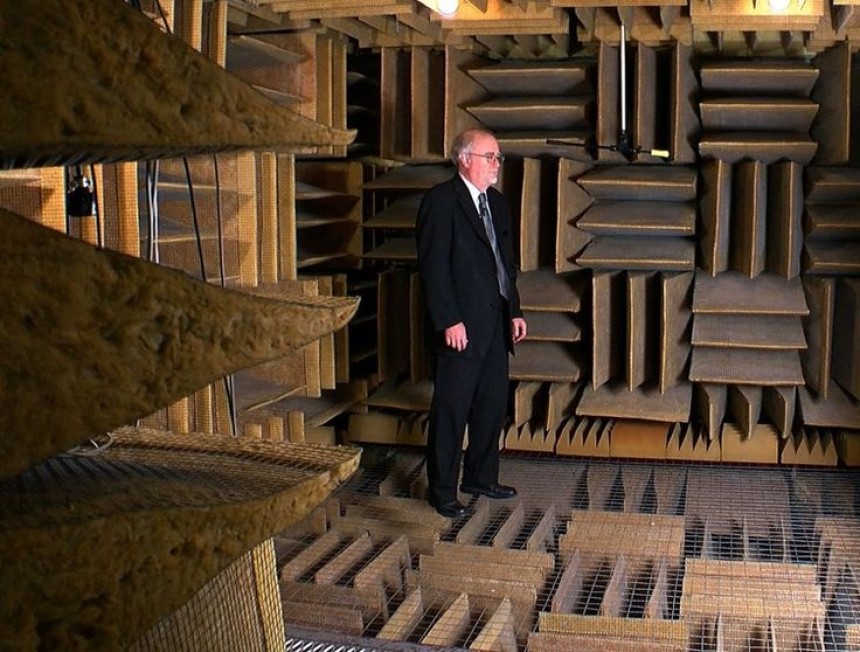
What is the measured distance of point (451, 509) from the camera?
4195 mm

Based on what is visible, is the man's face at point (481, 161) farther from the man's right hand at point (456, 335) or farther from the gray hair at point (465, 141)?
→ the man's right hand at point (456, 335)

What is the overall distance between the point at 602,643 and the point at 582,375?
7.77 ft

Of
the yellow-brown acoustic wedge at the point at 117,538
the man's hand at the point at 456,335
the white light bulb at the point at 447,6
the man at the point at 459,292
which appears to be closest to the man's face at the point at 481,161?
the man at the point at 459,292

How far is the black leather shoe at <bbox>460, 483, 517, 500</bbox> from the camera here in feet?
14.6

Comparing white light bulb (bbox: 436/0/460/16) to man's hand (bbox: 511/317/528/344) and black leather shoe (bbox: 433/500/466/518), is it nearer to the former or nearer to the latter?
man's hand (bbox: 511/317/528/344)

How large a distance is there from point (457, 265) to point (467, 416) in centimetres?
62

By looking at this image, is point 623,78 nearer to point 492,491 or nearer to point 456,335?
point 456,335

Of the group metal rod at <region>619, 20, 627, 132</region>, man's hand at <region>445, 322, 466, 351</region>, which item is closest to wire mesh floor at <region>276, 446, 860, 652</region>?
man's hand at <region>445, 322, 466, 351</region>

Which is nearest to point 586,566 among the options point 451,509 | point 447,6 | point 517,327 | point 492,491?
point 451,509

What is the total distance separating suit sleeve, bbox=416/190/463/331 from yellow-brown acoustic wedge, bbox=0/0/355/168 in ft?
11.1

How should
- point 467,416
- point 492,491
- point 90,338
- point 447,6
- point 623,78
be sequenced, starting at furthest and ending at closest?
point 623,78, point 492,491, point 467,416, point 447,6, point 90,338

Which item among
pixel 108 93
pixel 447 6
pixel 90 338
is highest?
pixel 447 6

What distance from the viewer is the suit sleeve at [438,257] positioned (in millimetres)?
4133

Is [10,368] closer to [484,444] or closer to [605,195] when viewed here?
[484,444]
